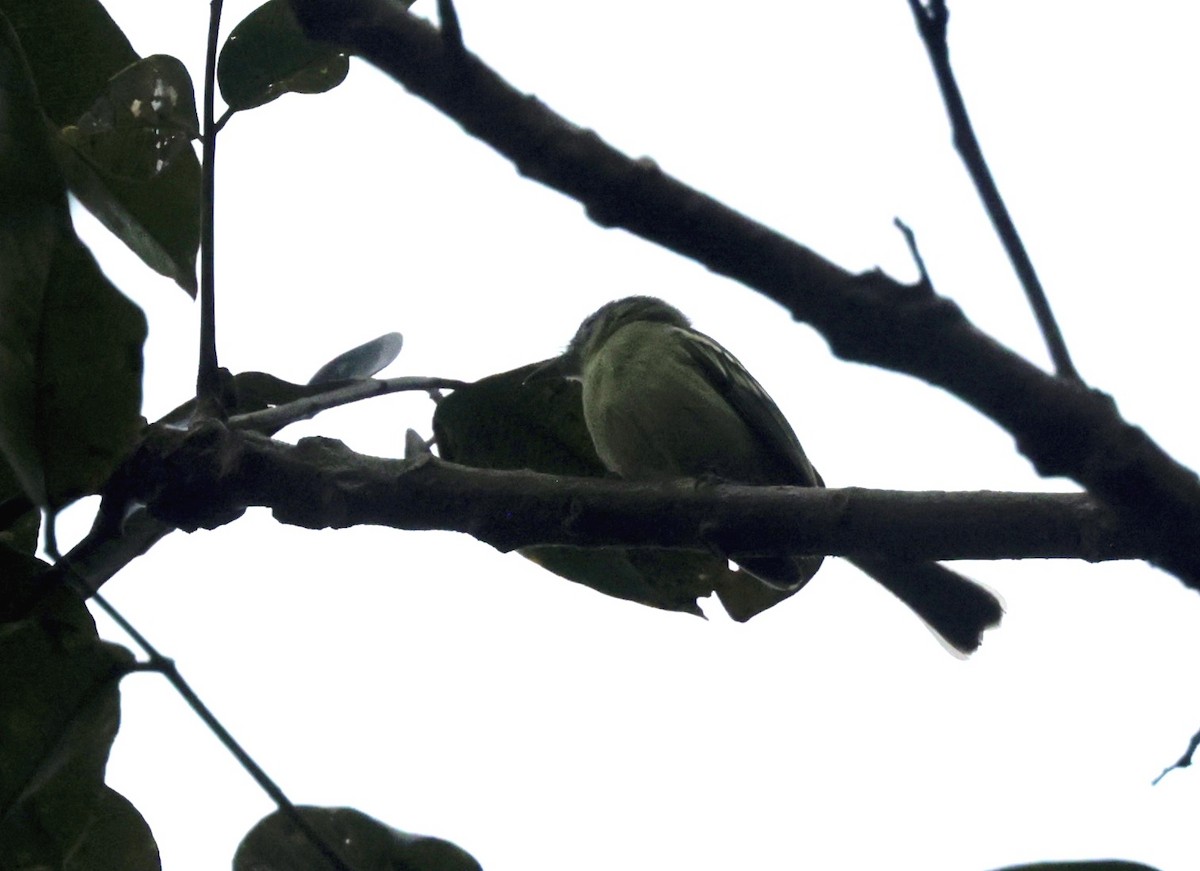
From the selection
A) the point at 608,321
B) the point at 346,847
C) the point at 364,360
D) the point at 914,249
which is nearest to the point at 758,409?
the point at 608,321

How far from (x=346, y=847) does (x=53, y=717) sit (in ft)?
1.64

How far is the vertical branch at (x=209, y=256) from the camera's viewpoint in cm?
248

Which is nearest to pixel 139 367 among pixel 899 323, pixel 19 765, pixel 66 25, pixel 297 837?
pixel 19 765

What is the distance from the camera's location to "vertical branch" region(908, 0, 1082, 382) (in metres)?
1.38

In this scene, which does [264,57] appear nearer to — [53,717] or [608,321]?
[53,717]

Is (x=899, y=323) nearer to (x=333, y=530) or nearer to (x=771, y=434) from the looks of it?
(x=333, y=530)

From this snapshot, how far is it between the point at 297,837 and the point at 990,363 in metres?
1.42

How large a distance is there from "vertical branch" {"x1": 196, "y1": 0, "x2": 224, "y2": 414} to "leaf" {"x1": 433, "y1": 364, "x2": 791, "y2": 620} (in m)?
0.63

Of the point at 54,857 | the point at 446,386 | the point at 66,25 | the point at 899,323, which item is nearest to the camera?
the point at 899,323

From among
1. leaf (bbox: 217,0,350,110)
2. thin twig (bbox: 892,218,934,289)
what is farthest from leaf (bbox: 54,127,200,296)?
thin twig (bbox: 892,218,934,289)

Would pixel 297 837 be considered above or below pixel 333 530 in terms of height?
below

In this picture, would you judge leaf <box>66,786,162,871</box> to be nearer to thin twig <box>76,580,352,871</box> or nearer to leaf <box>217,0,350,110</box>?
thin twig <box>76,580,352,871</box>

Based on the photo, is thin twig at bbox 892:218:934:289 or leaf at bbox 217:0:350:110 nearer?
thin twig at bbox 892:218:934:289

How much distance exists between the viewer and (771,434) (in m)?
4.64
